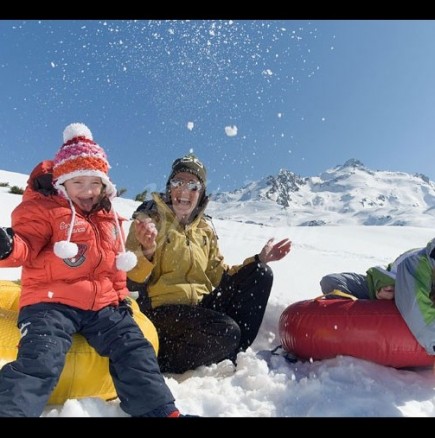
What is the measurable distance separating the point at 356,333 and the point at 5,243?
226cm

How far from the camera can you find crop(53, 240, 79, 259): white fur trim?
2.54 m

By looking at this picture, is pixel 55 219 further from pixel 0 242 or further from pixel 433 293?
pixel 433 293

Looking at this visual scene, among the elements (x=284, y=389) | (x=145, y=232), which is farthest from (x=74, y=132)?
(x=284, y=389)

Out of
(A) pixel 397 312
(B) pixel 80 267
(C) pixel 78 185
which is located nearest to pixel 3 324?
(B) pixel 80 267

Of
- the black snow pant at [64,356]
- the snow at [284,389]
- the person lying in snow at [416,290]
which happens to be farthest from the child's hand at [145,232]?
the person lying in snow at [416,290]

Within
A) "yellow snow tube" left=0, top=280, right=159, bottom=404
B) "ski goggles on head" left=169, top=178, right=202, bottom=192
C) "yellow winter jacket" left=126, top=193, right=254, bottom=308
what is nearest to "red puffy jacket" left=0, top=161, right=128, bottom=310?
"yellow snow tube" left=0, top=280, right=159, bottom=404

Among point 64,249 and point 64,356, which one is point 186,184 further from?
point 64,356

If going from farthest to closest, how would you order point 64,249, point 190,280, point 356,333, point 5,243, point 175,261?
point 190,280 → point 175,261 → point 356,333 → point 64,249 → point 5,243

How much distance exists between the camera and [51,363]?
2332mm

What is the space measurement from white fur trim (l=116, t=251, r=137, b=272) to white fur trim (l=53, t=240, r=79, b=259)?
0.28 m

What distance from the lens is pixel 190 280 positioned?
11.8ft

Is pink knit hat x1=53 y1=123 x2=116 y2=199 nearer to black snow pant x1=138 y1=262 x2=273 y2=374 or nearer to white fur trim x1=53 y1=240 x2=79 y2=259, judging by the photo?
white fur trim x1=53 y1=240 x2=79 y2=259

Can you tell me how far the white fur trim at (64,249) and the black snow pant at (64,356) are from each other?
11.1 inches
